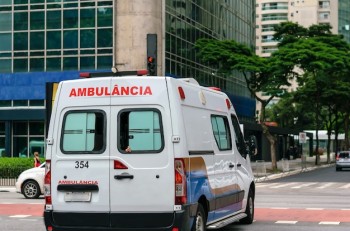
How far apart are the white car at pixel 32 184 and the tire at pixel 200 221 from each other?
1438cm

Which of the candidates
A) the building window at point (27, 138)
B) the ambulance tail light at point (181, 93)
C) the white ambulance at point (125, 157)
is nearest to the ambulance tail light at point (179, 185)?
the white ambulance at point (125, 157)

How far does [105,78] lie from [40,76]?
125 feet

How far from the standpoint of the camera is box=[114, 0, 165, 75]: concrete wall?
153 feet

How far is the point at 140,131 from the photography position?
1126cm

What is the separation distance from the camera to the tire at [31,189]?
25.5m

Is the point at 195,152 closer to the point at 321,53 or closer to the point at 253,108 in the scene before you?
the point at 321,53

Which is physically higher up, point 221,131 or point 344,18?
point 344,18

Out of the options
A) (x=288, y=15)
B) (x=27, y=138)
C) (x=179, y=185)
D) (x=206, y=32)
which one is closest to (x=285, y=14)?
(x=288, y=15)

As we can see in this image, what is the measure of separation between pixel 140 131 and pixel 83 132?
931mm

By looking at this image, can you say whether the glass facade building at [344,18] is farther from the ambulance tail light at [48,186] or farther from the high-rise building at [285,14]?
the ambulance tail light at [48,186]

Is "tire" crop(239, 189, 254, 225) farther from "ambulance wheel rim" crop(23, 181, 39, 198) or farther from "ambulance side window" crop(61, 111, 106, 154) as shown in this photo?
"ambulance wheel rim" crop(23, 181, 39, 198)

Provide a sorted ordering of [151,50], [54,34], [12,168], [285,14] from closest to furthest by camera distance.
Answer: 1. [151,50]
2. [12,168]
3. [54,34]
4. [285,14]

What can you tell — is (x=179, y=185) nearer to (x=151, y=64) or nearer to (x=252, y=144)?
(x=252, y=144)

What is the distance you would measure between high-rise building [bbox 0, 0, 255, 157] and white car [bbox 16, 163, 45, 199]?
832 inches
